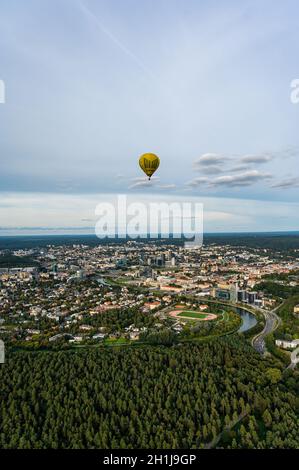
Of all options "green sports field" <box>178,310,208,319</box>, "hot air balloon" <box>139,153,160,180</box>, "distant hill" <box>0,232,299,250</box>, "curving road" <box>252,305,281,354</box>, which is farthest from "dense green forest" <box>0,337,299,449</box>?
"distant hill" <box>0,232,299,250</box>

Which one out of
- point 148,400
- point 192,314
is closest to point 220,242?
point 192,314

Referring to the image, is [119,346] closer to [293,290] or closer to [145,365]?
[145,365]

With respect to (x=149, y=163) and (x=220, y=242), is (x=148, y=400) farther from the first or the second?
(x=220, y=242)

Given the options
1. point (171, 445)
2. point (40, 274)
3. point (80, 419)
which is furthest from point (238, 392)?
point (40, 274)

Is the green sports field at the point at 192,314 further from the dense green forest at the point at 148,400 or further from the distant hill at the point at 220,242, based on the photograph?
the distant hill at the point at 220,242

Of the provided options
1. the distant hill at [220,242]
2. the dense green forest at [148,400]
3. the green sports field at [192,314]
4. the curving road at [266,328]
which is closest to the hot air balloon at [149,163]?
the dense green forest at [148,400]
